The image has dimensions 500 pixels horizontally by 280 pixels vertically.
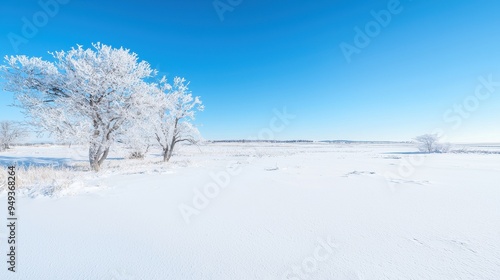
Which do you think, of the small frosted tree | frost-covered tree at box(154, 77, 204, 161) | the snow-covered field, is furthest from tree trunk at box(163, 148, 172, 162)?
the small frosted tree

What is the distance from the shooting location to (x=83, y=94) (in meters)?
11.1

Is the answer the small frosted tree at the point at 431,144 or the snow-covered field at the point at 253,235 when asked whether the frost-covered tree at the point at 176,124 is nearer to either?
the snow-covered field at the point at 253,235

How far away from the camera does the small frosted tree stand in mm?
33406

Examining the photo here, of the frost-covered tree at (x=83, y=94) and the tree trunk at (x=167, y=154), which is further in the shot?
the tree trunk at (x=167, y=154)

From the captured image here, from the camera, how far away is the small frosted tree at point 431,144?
110 feet

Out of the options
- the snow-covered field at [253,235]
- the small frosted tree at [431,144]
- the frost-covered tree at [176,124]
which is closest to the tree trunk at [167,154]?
the frost-covered tree at [176,124]

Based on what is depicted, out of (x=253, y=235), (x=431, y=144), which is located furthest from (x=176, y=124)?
(x=431, y=144)

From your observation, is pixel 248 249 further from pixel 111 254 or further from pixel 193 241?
pixel 111 254

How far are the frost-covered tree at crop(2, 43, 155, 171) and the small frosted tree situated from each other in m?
41.5

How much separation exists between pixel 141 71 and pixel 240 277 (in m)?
13.0

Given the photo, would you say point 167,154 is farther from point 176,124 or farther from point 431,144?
point 431,144

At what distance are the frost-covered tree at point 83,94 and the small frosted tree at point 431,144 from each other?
4155 cm

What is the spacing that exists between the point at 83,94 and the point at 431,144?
44.6m

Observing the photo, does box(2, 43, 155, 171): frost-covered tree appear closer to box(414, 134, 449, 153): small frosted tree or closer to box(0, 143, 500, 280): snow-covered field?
box(0, 143, 500, 280): snow-covered field
